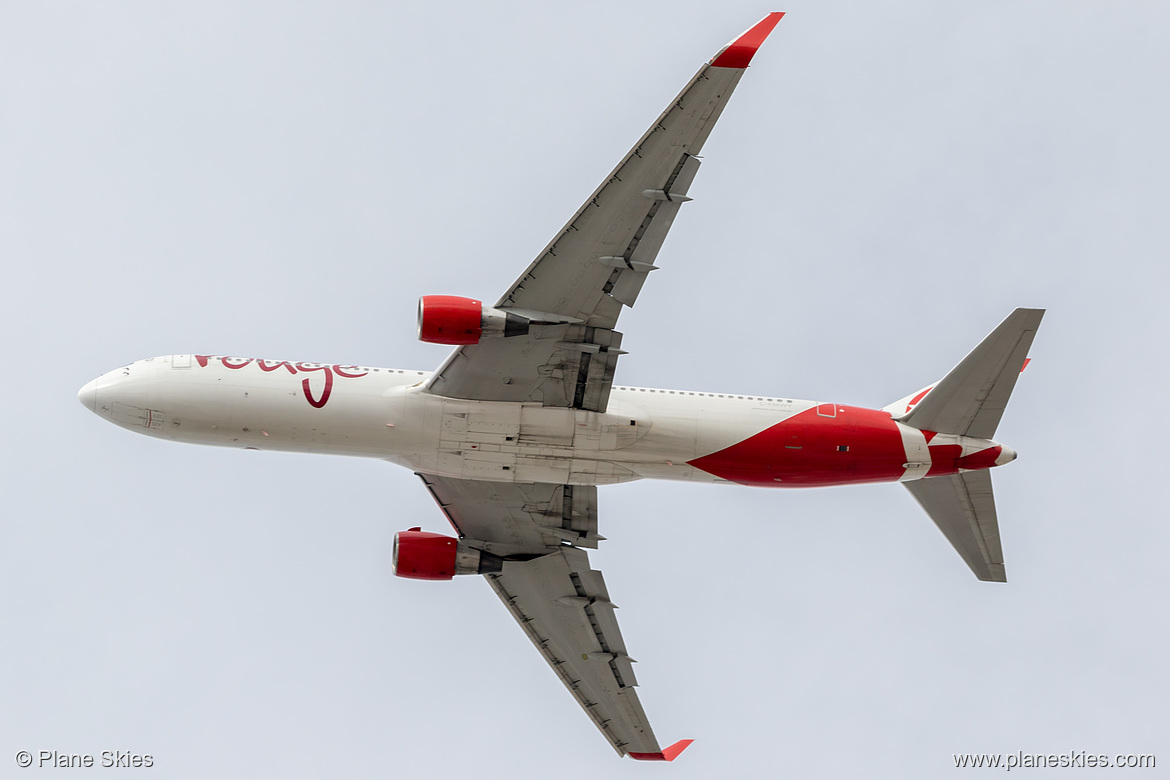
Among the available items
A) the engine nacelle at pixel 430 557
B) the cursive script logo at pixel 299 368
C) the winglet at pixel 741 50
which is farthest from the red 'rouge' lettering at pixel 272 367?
the winglet at pixel 741 50

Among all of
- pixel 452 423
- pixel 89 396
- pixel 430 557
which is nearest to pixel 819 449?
pixel 452 423

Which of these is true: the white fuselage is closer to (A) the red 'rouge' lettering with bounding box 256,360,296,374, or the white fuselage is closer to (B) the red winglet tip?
(A) the red 'rouge' lettering with bounding box 256,360,296,374

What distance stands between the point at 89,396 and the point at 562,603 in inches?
681

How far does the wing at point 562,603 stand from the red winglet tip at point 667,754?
0.04m

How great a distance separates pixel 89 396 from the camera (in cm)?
3225

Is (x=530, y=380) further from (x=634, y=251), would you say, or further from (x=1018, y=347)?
(x=1018, y=347)

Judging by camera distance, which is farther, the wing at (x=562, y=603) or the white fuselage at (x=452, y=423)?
the wing at (x=562, y=603)

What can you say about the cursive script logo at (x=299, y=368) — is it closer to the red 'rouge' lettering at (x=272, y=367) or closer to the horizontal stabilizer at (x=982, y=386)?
the red 'rouge' lettering at (x=272, y=367)

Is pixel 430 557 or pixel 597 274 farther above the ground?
pixel 597 274

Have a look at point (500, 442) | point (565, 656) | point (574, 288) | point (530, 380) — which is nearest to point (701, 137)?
point (574, 288)

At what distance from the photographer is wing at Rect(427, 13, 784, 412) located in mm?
27172

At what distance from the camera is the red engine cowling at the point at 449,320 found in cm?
2995

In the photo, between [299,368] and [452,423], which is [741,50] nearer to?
[452,423]

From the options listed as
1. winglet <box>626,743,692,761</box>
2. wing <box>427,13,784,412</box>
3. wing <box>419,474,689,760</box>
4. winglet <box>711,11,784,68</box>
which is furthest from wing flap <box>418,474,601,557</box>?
winglet <box>711,11,784,68</box>
